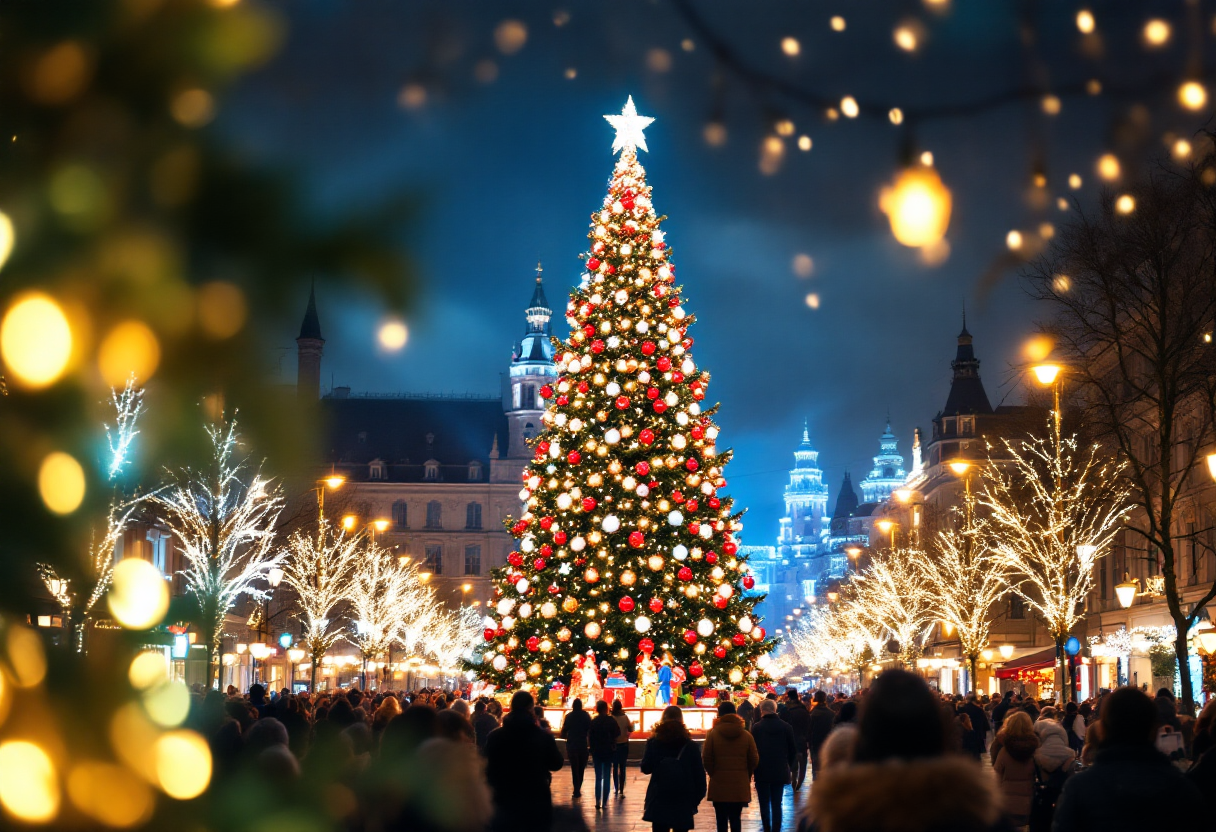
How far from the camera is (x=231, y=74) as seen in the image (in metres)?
1.96

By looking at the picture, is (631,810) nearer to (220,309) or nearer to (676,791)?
(676,791)

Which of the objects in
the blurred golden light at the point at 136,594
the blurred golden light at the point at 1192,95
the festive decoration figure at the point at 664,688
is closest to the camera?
the blurred golden light at the point at 136,594

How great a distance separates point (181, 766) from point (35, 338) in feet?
1.93

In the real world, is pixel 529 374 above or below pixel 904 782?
above

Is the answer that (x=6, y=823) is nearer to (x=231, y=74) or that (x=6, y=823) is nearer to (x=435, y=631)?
(x=231, y=74)

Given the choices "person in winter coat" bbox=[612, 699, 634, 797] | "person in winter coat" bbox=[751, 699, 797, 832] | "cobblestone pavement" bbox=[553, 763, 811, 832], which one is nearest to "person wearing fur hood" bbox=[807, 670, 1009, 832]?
"cobblestone pavement" bbox=[553, 763, 811, 832]

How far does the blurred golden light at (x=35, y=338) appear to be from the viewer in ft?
6.07

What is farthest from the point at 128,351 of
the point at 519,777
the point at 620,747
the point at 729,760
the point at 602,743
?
the point at 620,747

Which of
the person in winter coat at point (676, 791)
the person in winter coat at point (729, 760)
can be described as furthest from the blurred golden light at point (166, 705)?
the person in winter coat at point (729, 760)

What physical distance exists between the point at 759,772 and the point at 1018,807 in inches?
210

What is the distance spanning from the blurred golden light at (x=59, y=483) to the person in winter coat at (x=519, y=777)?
8.68m

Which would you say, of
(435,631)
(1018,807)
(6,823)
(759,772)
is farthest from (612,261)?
(435,631)

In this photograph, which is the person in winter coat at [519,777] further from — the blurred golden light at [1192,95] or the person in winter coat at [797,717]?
the person in winter coat at [797,717]

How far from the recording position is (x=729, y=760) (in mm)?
14398
